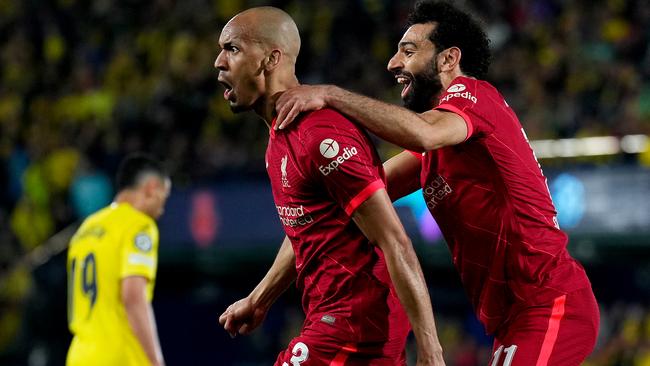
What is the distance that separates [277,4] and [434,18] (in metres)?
11.2

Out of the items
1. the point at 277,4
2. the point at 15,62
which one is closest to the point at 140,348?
the point at 277,4

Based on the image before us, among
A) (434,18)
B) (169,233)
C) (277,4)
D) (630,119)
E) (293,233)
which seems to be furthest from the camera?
(277,4)

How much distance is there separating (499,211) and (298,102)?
3.46 feet

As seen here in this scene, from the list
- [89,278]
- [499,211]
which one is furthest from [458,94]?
[89,278]

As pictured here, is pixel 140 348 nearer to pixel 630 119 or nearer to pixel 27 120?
pixel 630 119

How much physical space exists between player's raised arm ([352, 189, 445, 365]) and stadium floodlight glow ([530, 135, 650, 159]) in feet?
25.5

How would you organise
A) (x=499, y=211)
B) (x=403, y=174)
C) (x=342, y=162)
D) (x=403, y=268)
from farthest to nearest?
(x=403, y=174) < (x=499, y=211) < (x=342, y=162) < (x=403, y=268)

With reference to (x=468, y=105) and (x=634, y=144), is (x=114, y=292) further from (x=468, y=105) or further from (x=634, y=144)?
(x=634, y=144)

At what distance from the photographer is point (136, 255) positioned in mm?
7418

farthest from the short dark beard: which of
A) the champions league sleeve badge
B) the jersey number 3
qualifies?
the jersey number 3

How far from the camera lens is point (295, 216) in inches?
183

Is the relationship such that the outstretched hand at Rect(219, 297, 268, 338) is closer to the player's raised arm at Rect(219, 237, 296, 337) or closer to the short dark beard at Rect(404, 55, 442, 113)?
the player's raised arm at Rect(219, 237, 296, 337)

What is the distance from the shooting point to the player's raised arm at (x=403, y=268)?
4.18 m

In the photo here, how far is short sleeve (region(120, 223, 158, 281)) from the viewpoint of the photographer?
7.39 metres
